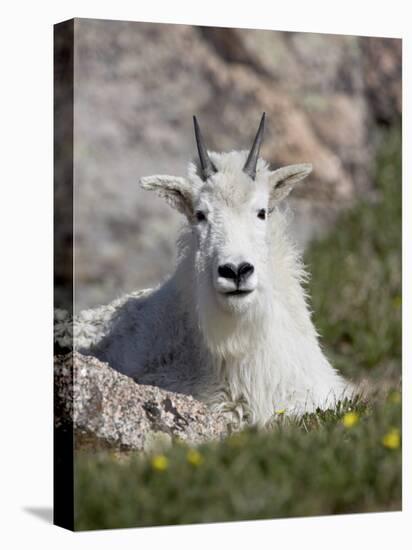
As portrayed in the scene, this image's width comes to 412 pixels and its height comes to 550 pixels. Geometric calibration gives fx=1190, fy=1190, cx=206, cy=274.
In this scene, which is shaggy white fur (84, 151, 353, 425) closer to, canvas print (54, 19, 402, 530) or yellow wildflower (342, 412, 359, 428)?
canvas print (54, 19, 402, 530)

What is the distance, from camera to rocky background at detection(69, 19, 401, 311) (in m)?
13.9

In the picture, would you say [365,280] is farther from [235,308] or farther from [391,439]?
[235,308]

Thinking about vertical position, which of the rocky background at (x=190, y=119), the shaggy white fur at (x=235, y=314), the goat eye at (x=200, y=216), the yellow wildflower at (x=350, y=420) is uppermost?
the rocky background at (x=190, y=119)

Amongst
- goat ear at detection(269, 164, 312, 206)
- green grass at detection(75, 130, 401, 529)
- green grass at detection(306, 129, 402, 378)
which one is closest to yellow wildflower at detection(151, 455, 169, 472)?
green grass at detection(75, 130, 401, 529)

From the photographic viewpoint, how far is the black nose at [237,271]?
8.17 metres

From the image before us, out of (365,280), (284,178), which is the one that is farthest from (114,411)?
(365,280)

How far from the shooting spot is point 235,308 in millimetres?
8422

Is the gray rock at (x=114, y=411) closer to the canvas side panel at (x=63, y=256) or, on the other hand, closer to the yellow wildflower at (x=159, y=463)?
the canvas side panel at (x=63, y=256)

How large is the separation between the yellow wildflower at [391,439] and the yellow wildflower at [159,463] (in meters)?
1.79

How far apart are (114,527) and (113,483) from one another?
12.7 inches

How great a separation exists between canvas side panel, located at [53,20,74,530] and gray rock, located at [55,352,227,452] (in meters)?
0.02

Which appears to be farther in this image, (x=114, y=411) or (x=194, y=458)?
(x=114, y=411)

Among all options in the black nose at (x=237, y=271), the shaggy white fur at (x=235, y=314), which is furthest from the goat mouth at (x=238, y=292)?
the black nose at (x=237, y=271)

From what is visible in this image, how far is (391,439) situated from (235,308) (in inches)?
60.4
